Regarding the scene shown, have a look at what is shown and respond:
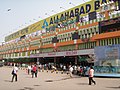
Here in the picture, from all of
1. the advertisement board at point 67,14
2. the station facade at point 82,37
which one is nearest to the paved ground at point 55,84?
the station facade at point 82,37

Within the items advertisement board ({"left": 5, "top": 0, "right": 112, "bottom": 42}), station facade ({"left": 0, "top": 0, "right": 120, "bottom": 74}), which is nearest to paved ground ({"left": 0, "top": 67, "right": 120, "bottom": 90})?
station facade ({"left": 0, "top": 0, "right": 120, "bottom": 74})

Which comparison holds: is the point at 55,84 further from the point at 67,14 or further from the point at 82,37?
the point at 67,14

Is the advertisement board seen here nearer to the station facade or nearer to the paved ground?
the station facade

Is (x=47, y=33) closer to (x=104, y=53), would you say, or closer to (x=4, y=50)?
(x=104, y=53)

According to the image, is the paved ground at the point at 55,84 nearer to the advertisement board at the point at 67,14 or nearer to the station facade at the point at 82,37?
the station facade at the point at 82,37

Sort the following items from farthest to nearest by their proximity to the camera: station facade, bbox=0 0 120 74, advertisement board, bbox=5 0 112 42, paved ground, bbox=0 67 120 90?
advertisement board, bbox=5 0 112 42
station facade, bbox=0 0 120 74
paved ground, bbox=0 67 120 90

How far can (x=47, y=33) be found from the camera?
215 feet

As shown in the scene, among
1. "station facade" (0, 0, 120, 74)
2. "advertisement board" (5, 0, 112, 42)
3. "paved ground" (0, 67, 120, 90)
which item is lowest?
"paved ground" (0, 67, 120, 90)

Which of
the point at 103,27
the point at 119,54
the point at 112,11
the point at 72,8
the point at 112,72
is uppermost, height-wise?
the point at 72,8

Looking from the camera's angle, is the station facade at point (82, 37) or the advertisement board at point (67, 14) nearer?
the station facade at point (82, 37)

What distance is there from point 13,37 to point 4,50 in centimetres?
1040

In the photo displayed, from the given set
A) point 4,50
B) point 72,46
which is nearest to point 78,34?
point 72,46

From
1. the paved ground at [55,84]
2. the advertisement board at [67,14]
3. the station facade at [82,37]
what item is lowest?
the paved ground at [55,84]

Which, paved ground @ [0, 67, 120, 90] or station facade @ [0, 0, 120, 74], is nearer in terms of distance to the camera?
paved ground @ [0, 67, 120, 90]
